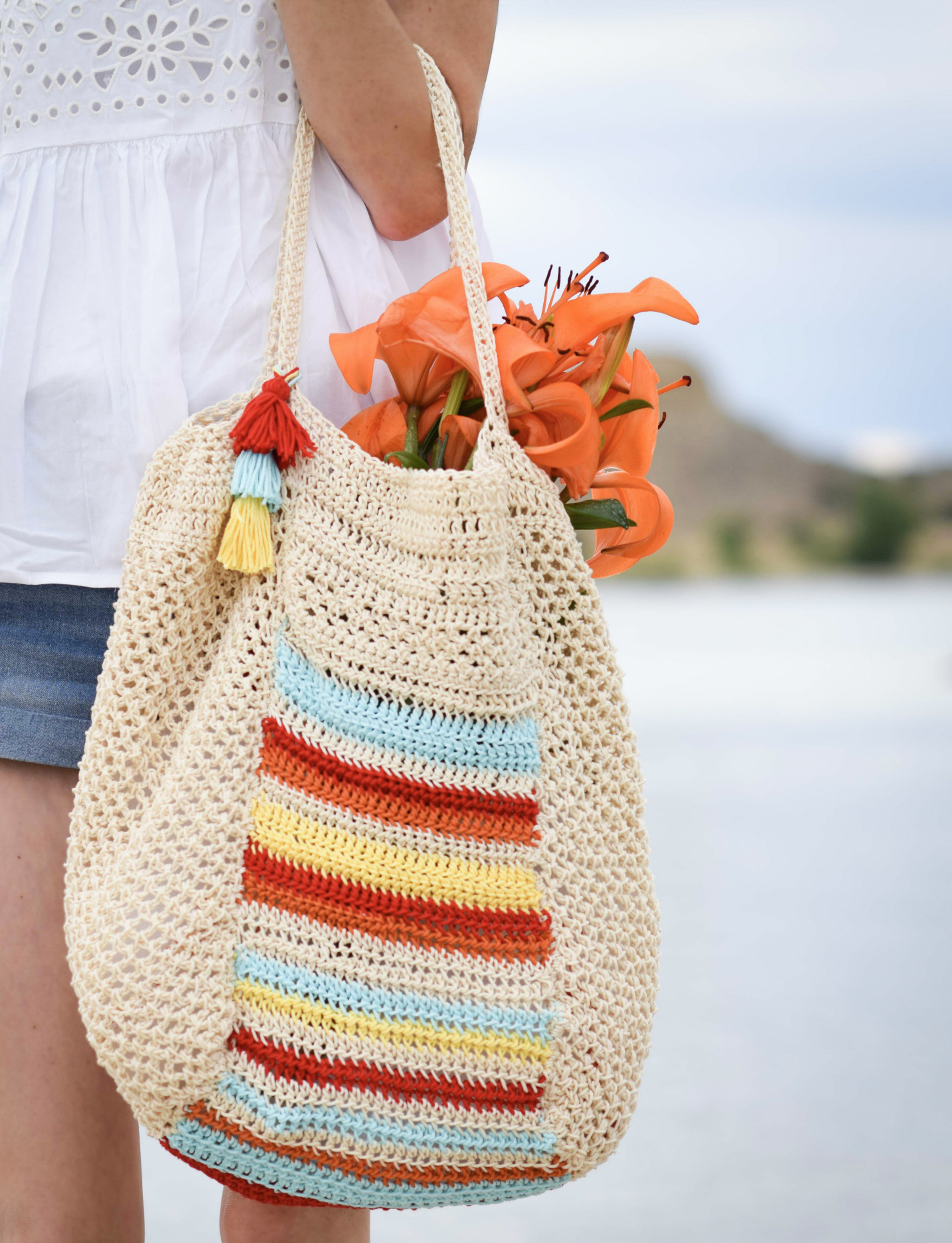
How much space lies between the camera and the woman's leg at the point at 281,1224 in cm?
66

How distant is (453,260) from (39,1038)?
18.2 inches

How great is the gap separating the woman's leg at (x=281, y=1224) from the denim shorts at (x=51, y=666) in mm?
276

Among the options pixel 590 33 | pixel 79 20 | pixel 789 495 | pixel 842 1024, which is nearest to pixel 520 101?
pixel 590 33

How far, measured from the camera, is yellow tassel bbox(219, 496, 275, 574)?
54 cm

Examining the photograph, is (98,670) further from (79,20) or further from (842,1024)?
(842,1024)

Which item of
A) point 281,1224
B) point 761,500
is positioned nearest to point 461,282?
point 281,1224

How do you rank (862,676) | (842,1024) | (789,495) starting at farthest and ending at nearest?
(789,495) → (862,676) → (842,1024)

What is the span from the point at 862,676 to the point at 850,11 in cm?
299

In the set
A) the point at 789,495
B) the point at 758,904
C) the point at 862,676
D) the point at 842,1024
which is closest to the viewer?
the point at 842,1024

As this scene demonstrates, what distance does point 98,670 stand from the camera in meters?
0.62

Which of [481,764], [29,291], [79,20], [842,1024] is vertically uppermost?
[79,20]

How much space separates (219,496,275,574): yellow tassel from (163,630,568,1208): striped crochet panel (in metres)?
0.04

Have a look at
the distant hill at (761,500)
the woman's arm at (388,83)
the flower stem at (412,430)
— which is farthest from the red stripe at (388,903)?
the distant hill at (761,500)

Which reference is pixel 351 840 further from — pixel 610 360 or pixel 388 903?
pixel 610 360
